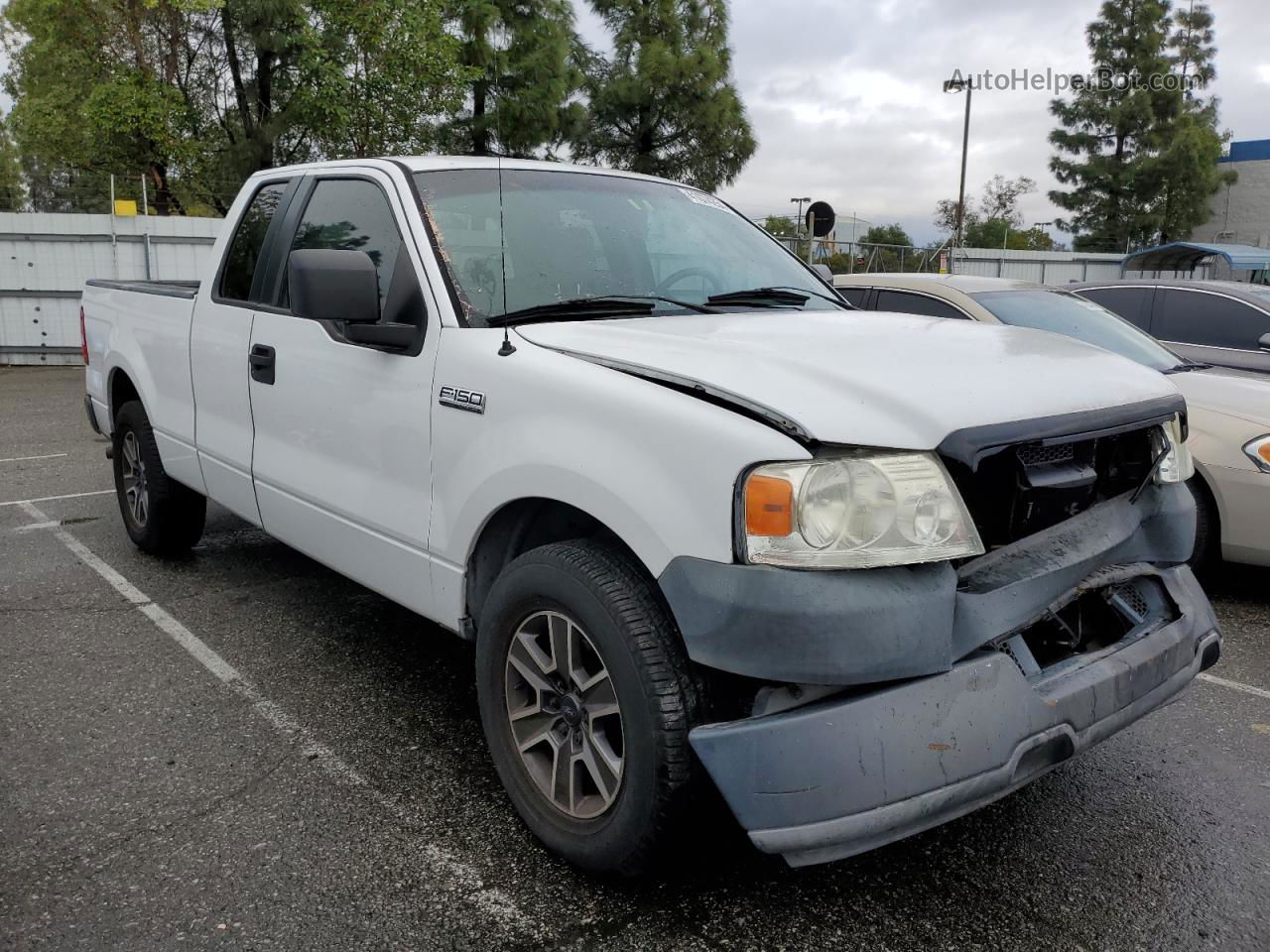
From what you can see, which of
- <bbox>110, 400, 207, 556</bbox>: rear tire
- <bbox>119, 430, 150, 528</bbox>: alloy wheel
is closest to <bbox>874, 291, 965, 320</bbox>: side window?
<bbox>110, 400, 207, 556</bbox>: rear tire

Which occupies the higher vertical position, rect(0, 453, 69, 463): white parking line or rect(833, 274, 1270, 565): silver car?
rect(833, 274, 1270, 565): silver car

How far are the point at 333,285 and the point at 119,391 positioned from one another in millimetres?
3292

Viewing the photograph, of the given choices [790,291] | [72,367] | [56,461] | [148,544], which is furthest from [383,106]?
[790,291]

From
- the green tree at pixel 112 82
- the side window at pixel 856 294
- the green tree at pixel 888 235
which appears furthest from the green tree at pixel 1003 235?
the side window at pixel 856 294

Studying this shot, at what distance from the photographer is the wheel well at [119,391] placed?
5.52 metres

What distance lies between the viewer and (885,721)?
2141 millimetres

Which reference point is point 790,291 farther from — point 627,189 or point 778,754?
point 778,754

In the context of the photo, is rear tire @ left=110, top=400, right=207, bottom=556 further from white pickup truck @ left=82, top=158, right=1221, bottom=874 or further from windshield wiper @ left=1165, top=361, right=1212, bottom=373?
windshield wiper @ left=1165, top=361, right=1212, bottom=373

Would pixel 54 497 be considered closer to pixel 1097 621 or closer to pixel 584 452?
pixel 584 452

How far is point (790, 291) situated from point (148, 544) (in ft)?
12.3

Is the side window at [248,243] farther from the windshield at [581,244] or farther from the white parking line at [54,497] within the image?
the white parking line at [54,497]

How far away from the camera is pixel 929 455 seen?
2250mm

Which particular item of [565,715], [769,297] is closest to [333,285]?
[565,715]

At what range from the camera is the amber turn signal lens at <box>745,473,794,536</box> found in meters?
2.16
